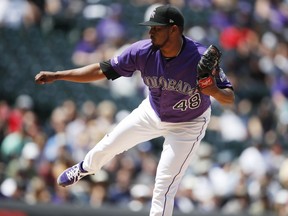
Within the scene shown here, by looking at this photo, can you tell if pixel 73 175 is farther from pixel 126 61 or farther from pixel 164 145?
pixel 126 61

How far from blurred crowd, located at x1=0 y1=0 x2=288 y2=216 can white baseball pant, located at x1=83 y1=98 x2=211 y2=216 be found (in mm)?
2985

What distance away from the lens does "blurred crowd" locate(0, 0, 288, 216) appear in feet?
36.9

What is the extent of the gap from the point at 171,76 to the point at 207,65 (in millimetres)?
523

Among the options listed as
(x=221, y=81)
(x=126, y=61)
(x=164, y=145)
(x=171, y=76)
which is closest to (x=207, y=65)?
(x=221, y=81)

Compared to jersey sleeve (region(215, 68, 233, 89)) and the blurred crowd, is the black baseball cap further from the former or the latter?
the blurred crowd

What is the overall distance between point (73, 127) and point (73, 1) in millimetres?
3639

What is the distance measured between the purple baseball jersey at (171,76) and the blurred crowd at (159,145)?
124 inches

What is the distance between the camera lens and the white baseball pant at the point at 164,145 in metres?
7.53

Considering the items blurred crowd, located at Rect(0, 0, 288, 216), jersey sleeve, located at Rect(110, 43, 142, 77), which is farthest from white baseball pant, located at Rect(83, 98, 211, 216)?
blurred crowd, located at Rect(0, 0, 288, 216)

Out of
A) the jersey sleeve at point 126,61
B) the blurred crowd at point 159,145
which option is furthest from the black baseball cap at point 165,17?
the blurred crowd at point 159,145

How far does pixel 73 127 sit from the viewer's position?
41.0ft

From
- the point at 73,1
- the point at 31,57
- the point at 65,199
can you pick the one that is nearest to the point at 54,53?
the point at 31,57

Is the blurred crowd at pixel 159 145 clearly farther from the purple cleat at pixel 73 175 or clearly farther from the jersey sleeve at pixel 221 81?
the jersey sleeve at pixel 221 81

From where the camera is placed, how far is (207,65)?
690cm
